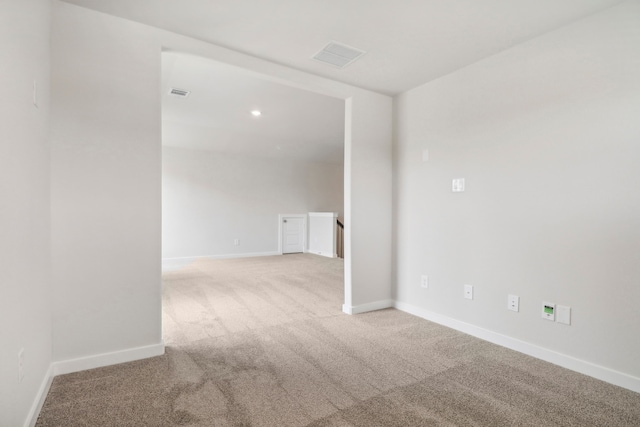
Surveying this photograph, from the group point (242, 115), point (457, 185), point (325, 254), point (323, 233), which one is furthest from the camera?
point (323, 233)

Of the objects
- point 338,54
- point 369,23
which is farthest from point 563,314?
point 338,54

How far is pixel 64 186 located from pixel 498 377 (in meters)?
3.04

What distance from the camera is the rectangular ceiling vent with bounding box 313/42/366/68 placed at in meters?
2.54

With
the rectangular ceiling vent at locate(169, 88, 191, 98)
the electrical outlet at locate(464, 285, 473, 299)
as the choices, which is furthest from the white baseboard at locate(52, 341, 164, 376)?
the rectangular ceiling vent at locate(169, 88, 191, 98)

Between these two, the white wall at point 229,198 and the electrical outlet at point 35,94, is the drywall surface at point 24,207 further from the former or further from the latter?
the white wall at point 229,198

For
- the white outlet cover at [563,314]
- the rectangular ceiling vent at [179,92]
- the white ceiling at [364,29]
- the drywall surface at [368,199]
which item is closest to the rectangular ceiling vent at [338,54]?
the white ceiling at [364,29]

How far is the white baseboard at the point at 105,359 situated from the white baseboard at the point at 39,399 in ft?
0.22

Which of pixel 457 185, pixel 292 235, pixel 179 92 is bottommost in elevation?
pixel 292 235

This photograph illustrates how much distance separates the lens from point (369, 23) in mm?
2217

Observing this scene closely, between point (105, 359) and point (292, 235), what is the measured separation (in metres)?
5.93

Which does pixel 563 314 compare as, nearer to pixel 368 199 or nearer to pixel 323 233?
pixel 368 199

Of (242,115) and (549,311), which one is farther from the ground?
(242,115)

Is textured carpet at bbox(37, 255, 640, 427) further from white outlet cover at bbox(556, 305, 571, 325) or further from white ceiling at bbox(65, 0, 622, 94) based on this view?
white ceiling at bbox(65, 0, 622, 94)

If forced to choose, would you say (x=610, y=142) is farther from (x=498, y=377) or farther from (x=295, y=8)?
(x=295, y=8)
